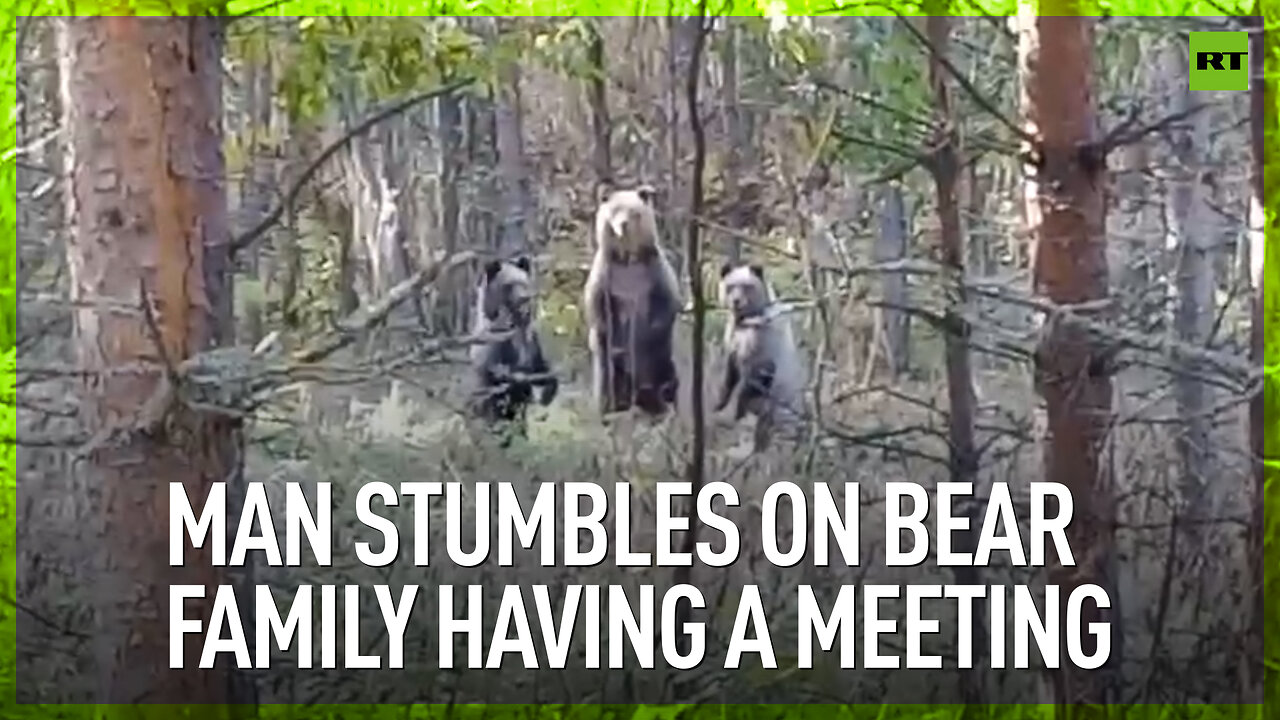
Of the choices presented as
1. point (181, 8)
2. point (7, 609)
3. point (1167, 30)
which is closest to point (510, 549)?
point (7, 609)

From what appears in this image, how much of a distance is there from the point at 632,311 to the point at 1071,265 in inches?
20.5

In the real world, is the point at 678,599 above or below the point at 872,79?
below

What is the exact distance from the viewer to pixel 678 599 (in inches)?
83.4

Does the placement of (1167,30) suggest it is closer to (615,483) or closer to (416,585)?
(615,483)

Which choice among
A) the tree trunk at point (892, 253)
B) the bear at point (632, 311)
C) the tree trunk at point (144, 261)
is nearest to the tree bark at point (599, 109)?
the bear at point (632, 311)

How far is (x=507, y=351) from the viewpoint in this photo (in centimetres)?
205

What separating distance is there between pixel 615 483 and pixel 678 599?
16 centimetres

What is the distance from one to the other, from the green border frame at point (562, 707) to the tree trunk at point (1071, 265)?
0.18 feet

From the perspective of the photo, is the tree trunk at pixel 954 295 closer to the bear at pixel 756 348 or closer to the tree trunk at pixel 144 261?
the bear at pixel 756 348

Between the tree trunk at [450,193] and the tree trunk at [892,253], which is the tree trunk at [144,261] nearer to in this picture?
the tree trunk at [450,193]

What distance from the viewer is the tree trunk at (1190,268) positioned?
2057mm

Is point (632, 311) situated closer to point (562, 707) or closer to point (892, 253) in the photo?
point (892, 253)

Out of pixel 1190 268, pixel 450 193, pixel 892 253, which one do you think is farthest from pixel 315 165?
pixel 1190 268

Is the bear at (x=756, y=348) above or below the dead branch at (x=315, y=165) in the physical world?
below
